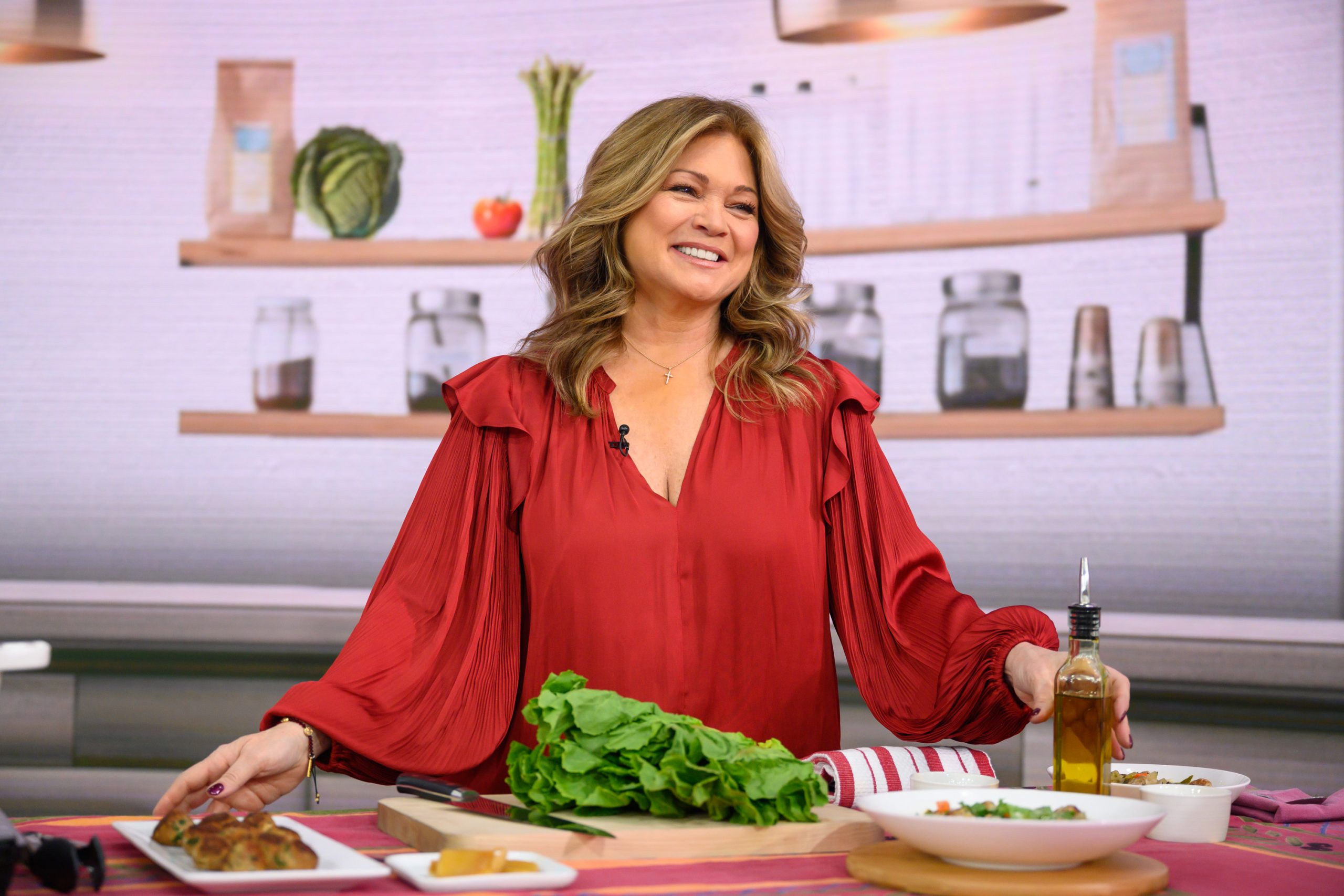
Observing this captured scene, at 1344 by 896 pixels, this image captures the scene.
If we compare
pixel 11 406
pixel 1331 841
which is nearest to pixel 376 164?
pixel 11 406

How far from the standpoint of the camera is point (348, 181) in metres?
3.14

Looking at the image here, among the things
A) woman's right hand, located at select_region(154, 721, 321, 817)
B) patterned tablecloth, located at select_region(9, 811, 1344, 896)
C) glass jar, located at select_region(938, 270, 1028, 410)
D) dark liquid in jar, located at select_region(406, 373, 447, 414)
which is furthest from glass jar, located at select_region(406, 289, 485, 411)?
patterned tablecloth, located at select_region(9, 811, 1344, 896)

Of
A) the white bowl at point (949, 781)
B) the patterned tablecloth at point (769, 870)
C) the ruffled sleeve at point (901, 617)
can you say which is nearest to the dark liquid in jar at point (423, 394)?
the ruffled sleeve at point (901, 617)

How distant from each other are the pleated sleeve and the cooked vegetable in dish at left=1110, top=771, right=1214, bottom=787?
0.77m

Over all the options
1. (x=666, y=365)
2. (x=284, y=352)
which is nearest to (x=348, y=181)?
(x=284, y=352)

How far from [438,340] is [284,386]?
389mm

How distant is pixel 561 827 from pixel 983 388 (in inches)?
75.2

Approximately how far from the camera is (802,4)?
9.78 feet

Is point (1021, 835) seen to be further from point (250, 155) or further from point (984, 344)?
point (250, 155)

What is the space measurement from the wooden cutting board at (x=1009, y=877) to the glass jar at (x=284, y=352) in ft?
7.57

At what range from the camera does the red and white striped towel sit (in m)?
1.42

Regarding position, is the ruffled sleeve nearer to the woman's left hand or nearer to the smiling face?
the woman's left hand

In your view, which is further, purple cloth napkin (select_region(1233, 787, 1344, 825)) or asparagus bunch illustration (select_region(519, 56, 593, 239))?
asparagus bunch illustration (select_region(519, 56, 593, 239))

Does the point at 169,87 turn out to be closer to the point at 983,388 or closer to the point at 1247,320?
the point at 983,388
